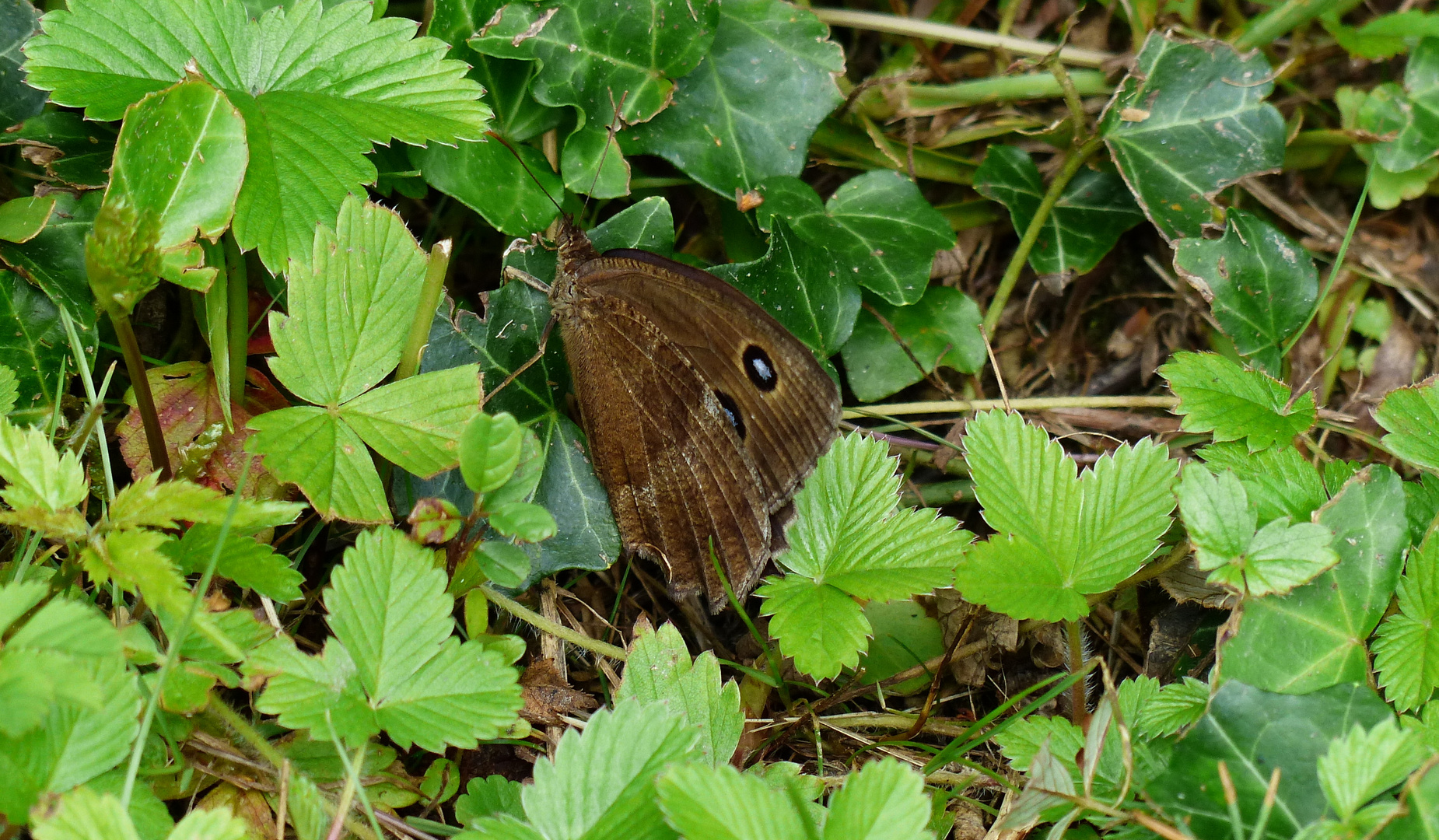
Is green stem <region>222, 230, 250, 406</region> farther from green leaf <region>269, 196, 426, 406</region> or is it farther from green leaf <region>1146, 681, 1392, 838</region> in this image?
green leaf <region>1146, 681, 1392, 838</region>

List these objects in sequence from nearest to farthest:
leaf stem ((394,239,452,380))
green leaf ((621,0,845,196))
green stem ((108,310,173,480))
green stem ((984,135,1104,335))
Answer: green stem ((108,310,173,480)) → leaf stem ((394,239,452,380)) → green leaf ((621,0,845,196)) → green stem ((984,135,1104,335))

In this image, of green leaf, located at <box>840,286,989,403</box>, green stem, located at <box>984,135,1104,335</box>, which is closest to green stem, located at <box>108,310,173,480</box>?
green leaf, located at <box>840,286,989,403</box>

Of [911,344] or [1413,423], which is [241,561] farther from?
[1413,423]

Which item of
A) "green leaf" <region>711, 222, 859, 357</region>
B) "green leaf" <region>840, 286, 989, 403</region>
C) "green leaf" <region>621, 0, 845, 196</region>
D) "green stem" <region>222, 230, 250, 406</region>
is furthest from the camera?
"green leaf" <region>840, 286, 989, 403</region>

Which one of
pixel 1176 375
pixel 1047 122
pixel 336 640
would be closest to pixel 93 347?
pixel 336 640

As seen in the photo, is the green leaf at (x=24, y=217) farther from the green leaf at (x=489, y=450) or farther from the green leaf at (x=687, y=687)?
the green leaf at (x=687, y=687)
